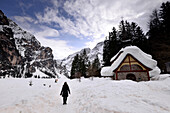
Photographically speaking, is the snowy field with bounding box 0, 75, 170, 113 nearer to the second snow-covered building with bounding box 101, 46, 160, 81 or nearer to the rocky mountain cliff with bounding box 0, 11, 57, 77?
the second snow-covered building with bounding box 101, 46, 160, 81

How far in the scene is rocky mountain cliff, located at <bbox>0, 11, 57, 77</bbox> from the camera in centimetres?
9778

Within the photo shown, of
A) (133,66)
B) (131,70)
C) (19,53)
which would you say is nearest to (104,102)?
(131,70)

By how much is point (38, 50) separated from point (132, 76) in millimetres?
180421

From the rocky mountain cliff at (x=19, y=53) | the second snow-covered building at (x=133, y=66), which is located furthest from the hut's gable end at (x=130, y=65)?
the rocky mountain cliff at (x=19, y=53)

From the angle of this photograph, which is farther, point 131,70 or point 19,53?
point 19,53

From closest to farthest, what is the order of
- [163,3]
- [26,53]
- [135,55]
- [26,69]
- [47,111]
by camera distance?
1. [47,111]
2. [135,55]
3. [163,3]
4. [26,69]
5. [26,53]

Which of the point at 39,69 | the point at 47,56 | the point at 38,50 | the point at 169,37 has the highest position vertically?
the point at 38,50

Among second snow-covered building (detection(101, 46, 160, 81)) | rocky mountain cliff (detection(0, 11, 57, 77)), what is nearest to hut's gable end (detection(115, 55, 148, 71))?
second snow-covered building (detection(101, 46, 160, 81))

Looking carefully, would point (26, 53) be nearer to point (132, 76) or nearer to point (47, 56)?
point (47, 56)

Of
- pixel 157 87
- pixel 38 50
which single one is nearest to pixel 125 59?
pixel 157 87

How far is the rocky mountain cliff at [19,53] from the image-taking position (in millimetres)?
97775

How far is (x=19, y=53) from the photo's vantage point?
12269 centimetres

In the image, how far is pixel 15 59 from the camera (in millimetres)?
112562

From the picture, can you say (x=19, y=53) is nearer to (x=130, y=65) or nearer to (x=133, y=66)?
(x=130, y=65)
